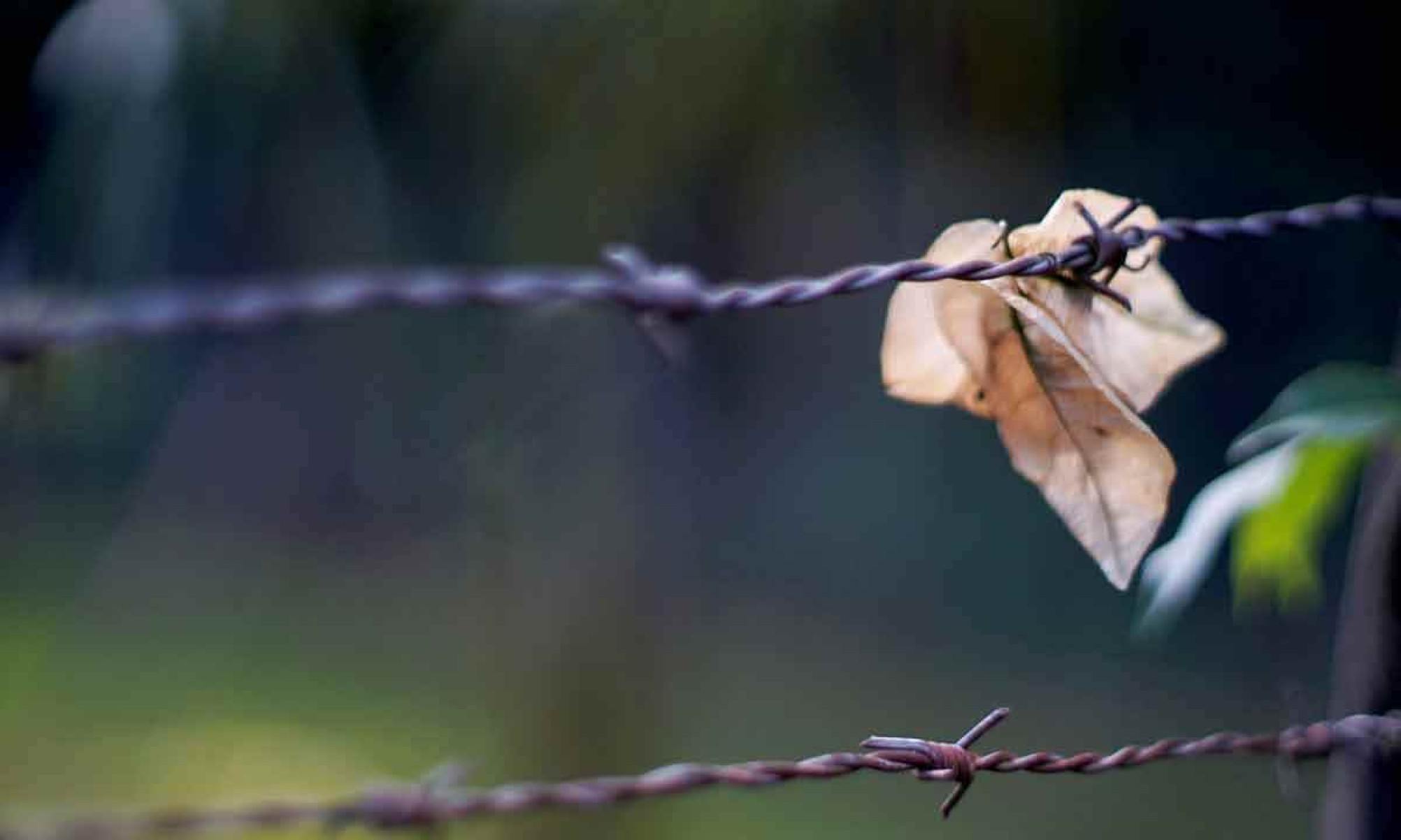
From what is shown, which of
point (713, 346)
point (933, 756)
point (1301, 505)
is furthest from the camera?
point (713, 346)

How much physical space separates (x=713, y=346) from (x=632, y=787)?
3018 mm

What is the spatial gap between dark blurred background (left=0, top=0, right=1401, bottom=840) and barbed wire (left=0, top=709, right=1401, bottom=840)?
1505 millimetres

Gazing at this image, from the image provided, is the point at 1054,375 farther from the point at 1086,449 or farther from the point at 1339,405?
the point at 1339,405

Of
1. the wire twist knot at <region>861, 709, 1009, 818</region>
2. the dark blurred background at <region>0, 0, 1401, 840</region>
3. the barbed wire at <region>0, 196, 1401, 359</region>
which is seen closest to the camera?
the barbed wire at <region>0, 196, 1401, 359</region>

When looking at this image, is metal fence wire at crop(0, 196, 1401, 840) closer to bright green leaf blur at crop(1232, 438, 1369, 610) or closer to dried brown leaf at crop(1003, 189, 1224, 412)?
dried brown leaf at crop(1003, 189, 1224, 412)

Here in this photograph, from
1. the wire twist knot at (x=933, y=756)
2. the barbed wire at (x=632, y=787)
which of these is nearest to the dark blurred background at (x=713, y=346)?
the barbed wire at (x=632, y=787)

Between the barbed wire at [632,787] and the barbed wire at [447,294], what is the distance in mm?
138

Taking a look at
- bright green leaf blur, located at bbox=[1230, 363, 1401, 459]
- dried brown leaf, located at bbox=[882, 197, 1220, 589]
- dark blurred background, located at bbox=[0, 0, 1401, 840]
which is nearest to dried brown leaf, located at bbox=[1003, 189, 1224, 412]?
dried brown leaf, located at bbox=[882, 197, 1220, 589]

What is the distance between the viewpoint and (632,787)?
0.49m

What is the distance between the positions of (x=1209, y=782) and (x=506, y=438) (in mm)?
1682

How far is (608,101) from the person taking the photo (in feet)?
7.22

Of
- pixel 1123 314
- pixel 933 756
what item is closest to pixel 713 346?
pixel 1123 314

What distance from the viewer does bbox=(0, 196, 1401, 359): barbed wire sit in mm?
392

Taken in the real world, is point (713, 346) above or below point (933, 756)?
below
